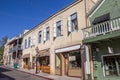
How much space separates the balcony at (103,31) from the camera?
Answer: 10.6 metres

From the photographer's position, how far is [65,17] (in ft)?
57.1

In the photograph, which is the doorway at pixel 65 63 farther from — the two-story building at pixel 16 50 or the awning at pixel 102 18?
the two-story building at pixel 16 50

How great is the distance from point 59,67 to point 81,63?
4.08m

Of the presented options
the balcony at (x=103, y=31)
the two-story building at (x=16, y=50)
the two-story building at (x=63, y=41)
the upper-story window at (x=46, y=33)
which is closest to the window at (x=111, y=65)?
the balcony at (x=103, y=31)

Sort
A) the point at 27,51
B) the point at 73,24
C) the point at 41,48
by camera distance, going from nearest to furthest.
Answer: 1. the point at 73,24
2. the point at 41,48
3. the point at 27,51

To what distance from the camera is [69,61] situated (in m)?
16.3

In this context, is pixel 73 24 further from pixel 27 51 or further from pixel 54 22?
pixel 27 51

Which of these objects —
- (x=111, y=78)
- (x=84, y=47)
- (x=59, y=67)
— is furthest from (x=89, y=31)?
(x=59, y=67)

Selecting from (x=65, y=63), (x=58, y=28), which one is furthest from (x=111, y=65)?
(x=58, y=28)

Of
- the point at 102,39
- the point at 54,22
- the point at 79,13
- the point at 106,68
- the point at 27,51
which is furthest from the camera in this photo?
the point at 27,51

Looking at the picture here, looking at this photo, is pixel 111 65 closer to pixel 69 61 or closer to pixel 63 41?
pixel 69 61

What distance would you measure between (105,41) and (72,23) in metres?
5.44

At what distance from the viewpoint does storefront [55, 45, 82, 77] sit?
14914mm

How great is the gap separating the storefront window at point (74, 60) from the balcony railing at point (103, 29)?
9.76 feet
